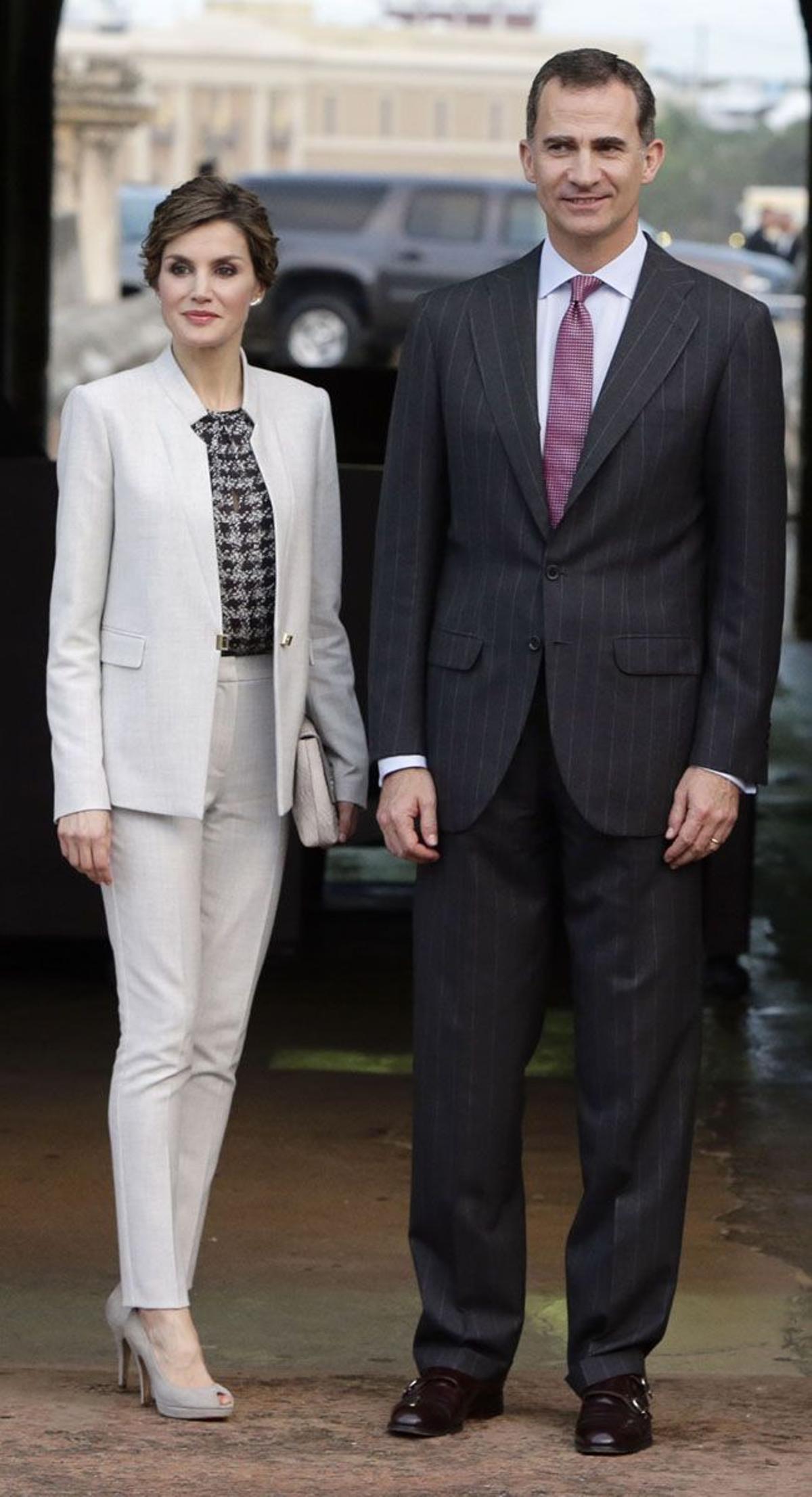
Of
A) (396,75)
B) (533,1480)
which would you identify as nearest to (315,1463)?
(533,1480)

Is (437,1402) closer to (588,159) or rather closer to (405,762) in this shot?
(405,762)

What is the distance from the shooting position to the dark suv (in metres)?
24.5

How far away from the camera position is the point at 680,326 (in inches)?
126

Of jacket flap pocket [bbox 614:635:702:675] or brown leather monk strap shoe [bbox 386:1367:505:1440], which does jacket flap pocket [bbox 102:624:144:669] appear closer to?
jacket flap pocket [bbox 614:635:702:675]

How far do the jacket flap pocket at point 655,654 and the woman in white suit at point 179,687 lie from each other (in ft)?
1.48

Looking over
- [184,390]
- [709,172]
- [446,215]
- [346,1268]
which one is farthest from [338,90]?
[184,390]

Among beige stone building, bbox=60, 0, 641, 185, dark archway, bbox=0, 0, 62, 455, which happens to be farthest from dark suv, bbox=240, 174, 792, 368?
beige stone building, bbox=60, 0, 641, 185

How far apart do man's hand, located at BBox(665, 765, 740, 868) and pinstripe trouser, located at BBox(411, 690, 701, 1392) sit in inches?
1.5

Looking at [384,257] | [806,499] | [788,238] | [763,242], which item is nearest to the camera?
[806,499]

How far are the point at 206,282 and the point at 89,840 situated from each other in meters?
0.74

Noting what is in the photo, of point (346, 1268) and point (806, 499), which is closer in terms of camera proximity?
point (346, 1268)

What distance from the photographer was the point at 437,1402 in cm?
333

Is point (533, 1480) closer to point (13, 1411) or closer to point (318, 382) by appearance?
point (13, 1411)

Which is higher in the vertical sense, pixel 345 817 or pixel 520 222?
pixel 520 222
